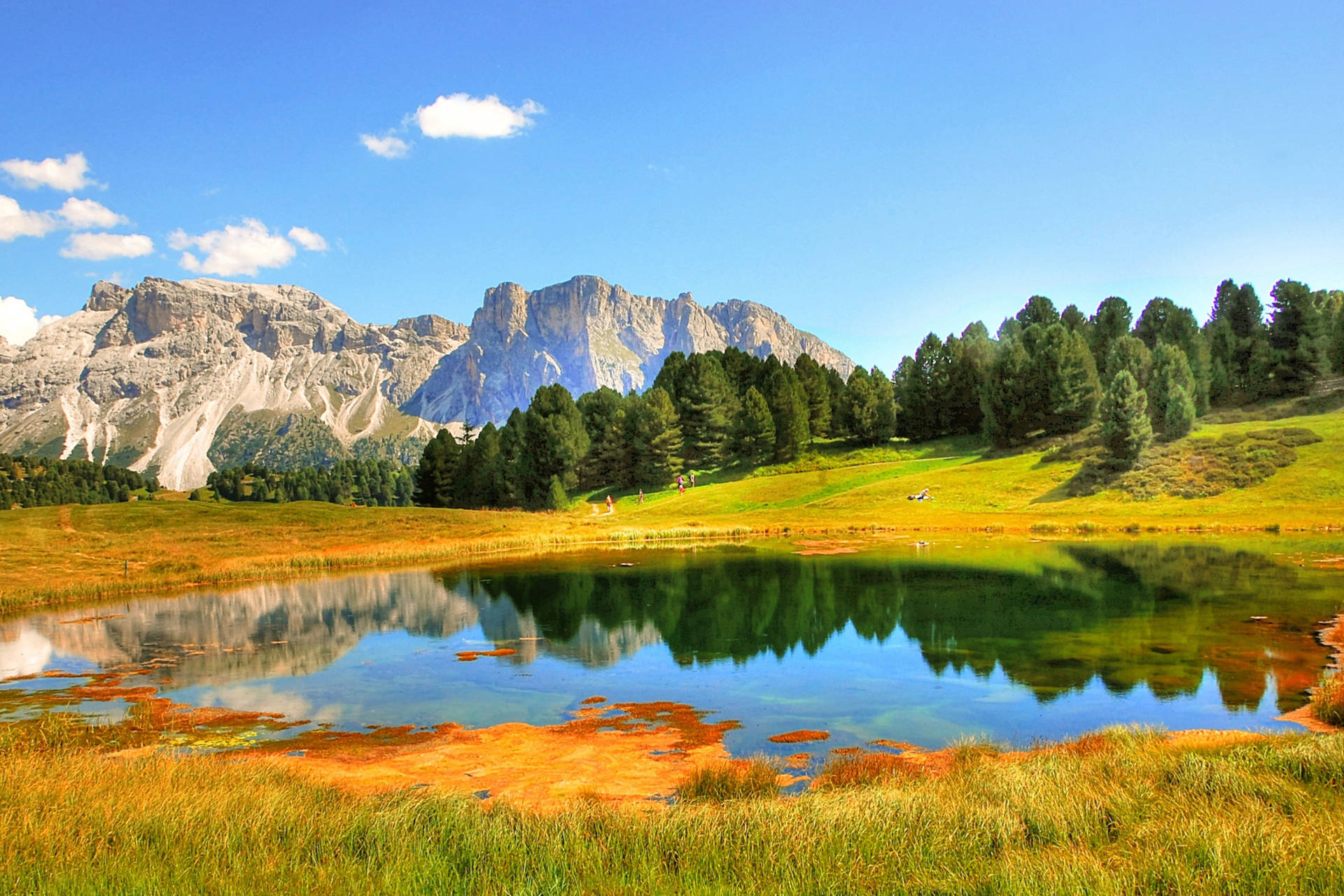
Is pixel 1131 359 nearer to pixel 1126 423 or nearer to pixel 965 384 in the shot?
pixel 1126 423

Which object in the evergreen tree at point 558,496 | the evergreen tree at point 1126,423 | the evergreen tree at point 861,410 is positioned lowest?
the evergreen tree at point 558,496

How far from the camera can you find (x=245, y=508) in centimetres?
6234

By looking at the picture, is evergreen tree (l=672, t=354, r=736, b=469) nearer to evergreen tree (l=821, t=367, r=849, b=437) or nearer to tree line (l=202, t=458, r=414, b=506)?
evergreen tree (l=821, t=367, r=849, b=437)

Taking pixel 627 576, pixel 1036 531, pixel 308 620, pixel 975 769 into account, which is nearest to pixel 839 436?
pixel 1036 531

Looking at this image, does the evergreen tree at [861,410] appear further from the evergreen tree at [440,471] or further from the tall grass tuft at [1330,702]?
the tall grass tuft at [1330,702]

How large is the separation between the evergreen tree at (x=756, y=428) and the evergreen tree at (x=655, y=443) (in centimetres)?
777

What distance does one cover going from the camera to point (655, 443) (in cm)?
8975

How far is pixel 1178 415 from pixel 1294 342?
32.9m

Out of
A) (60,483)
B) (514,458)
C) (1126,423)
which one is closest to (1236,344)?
(1126,423)

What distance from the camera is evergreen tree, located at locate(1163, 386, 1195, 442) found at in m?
61.4

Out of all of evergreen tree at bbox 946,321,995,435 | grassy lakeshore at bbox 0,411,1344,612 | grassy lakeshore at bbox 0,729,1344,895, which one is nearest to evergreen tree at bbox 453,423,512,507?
grassy lakeshore at bbox 0,411,1344,612

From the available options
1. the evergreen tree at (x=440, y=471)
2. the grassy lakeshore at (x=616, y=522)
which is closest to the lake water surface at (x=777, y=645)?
the grassy lakeshore at (x=616, y=522)

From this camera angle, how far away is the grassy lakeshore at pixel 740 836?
6734 mm

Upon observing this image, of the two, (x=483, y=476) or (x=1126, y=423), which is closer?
(x=1126, y=423)
